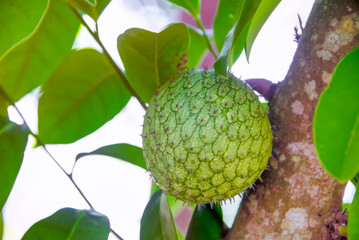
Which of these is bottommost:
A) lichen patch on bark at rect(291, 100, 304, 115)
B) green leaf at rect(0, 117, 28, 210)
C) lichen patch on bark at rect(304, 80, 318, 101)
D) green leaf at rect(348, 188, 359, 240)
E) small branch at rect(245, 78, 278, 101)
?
green leaf at rect(0, 117, 28, 210)

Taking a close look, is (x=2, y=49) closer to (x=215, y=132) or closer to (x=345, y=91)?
(x=215, y=132)

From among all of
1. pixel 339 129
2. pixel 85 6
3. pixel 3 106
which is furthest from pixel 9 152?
pixel 339 129

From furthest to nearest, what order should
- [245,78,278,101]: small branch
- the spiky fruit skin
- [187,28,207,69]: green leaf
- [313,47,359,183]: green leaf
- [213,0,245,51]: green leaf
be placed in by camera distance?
[187,28,207,69]: green leaf < [213,0,245,51]: green leaf < [245,78,278,101]: small branch < the spiky fruit skin < [313,47,359,183]: green leaf

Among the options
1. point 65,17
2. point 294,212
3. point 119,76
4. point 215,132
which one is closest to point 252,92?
point 215,132

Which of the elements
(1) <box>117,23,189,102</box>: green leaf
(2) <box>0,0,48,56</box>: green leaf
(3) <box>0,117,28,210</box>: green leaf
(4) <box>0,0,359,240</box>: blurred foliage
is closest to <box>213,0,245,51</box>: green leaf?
(4) <box>0,0,359,240</box>: blurred foliage

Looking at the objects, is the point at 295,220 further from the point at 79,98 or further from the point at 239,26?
the point at 79,98

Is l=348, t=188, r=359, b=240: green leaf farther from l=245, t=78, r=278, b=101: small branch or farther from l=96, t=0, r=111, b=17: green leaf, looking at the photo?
l=96, t=0, r=111, b=17: green leaf

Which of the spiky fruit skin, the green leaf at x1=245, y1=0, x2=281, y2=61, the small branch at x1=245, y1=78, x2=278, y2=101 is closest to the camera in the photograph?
the green leaf at x1=245, y1=0, x2=281, y2=61
